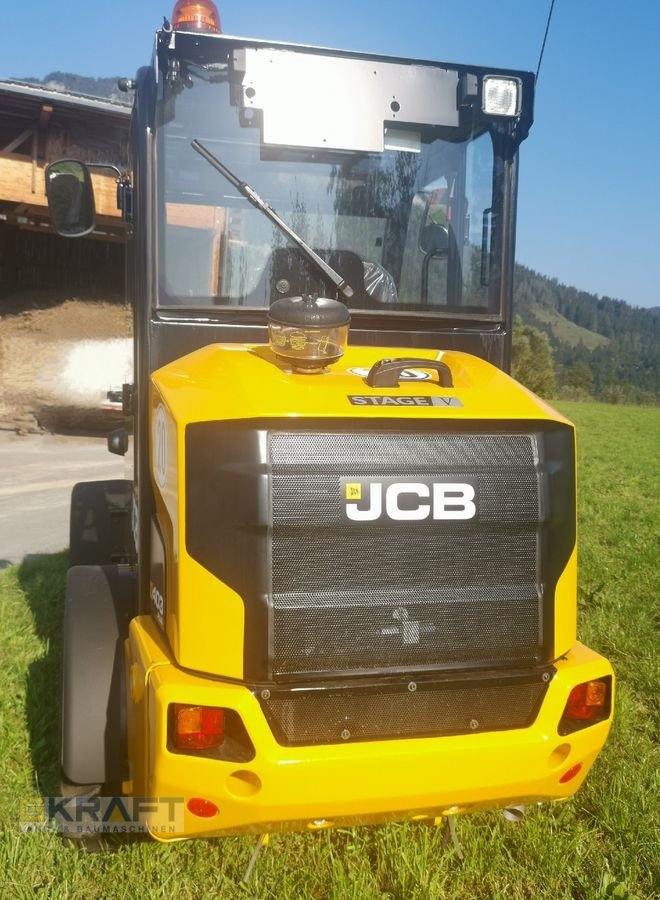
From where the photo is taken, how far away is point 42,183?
1483 centimetres

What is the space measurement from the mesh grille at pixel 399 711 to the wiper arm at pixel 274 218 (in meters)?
1.44

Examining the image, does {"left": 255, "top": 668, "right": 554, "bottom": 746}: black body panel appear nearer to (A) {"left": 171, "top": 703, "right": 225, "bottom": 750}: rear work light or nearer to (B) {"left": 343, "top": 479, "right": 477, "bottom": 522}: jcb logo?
(A) {"left": 171, "top": 703, "right": 225, "bottom": 750}: rear work light

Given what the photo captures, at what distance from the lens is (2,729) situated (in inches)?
148

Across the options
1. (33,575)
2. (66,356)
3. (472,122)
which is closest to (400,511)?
(472,122)

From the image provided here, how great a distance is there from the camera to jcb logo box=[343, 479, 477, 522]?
2457 millimetres

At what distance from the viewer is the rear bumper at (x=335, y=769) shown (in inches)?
93.1

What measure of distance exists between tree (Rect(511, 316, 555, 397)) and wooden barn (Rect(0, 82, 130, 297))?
38.1 metres

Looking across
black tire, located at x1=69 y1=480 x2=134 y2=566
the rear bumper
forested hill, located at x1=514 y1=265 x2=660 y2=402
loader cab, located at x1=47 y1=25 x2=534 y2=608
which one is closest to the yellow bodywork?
the rear bumper

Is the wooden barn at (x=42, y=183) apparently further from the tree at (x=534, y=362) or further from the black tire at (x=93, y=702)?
the tree at (x=534, y=362)

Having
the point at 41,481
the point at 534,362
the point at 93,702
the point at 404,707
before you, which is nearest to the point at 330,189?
the point at 404,707

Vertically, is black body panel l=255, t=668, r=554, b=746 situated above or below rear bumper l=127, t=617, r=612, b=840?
above

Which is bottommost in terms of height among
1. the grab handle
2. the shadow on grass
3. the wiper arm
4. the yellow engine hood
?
the shadow on grass

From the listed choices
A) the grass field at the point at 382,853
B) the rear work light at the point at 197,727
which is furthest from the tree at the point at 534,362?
the rear work light at the point at 197,727

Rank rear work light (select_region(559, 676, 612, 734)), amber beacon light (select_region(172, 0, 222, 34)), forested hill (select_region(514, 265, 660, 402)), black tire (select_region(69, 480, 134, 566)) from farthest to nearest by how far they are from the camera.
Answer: forested hill (select_region(514, 265, 660, 402)) → black tire (select_region(69, 480, 134, 566)) → amber beacon light (select_region(172, 0, 222, 34)) → rear work light (select_region(559, 676, 612, 734))
